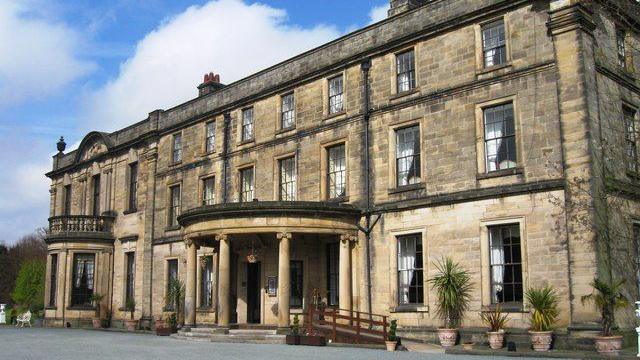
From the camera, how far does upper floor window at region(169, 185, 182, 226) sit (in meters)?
29.5

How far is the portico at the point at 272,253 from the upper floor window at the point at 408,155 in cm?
187

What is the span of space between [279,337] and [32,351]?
644 cm

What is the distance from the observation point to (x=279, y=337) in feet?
64.1

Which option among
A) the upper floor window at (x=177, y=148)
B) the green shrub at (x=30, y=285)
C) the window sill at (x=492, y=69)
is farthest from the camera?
the green shrub at (x=30, y=285)

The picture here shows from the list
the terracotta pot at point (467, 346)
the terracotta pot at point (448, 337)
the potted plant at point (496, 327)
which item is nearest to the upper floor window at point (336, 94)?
the terracotta pot at point (448, 337)

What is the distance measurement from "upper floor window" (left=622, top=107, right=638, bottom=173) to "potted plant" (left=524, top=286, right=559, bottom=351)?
464 cm

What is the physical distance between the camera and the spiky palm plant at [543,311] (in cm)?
1574

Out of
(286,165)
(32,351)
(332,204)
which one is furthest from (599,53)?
(32,351)

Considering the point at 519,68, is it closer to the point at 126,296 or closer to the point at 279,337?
the point at 279,337

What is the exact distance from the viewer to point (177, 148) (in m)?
30.0

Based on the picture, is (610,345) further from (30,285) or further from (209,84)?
(30,285)

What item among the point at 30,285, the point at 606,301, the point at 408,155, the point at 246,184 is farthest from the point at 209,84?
the point at 30,285

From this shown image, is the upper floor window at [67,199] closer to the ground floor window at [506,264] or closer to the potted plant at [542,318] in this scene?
the ground floor window at [506,264]

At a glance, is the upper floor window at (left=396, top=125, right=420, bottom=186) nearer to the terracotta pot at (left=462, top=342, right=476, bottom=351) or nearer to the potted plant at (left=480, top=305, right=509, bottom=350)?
the potted plant at (left=480, top=305, right=509, bottom=350)
